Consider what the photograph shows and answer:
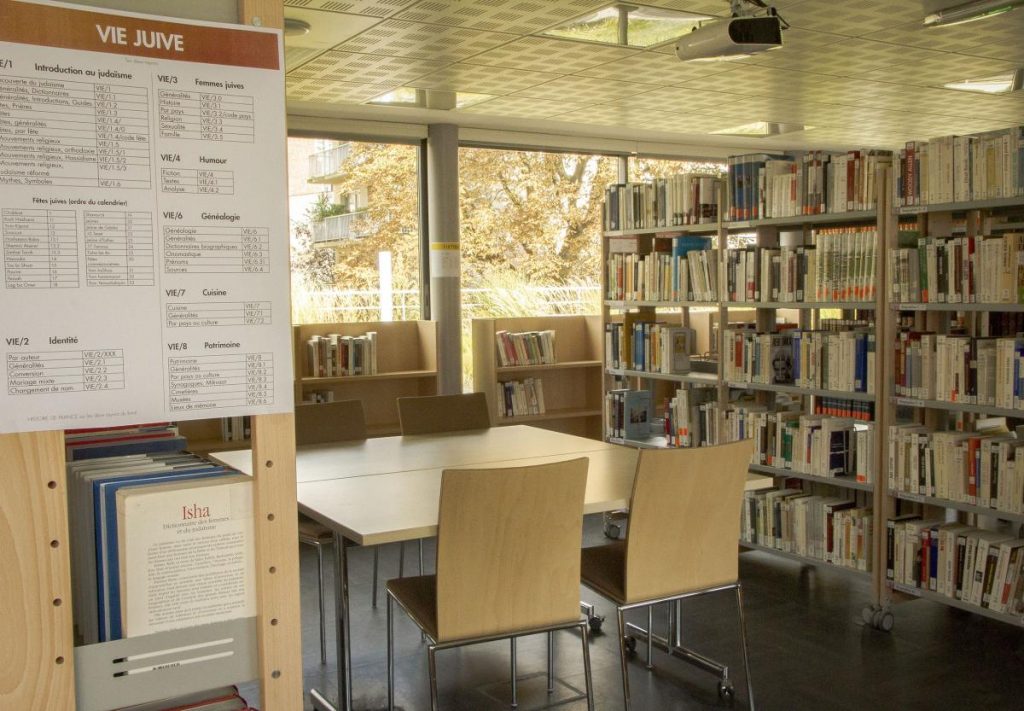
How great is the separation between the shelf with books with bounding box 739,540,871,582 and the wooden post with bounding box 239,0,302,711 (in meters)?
3.65

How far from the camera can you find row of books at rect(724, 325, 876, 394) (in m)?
4.50

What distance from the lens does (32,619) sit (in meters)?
1.23

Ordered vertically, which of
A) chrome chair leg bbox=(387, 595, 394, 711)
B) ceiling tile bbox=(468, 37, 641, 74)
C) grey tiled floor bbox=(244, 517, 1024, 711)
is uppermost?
ceiling tile bbox=(468, 37, 641, 74)

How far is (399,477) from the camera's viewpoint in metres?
3.47

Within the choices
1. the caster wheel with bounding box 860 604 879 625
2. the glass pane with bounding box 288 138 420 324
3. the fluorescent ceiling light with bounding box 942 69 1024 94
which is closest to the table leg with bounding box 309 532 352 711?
the caster wheel with bounding box 860 604 879 625

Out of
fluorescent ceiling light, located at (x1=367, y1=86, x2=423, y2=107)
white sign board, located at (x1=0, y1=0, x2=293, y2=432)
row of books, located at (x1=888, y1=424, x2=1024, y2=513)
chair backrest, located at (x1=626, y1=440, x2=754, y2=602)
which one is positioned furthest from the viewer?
fluorescent ceiling light, located at (x1=367, y1=86, x2=423, y2=107)

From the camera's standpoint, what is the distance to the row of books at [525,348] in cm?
747

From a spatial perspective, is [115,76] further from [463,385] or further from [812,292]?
[463,385]

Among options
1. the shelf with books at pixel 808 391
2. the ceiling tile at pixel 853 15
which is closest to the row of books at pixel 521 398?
the shelf with books at pixel 808 391

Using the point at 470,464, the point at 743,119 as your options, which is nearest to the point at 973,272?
the point at 470,464

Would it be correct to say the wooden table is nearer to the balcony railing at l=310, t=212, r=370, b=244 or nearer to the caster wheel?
the caster wheel

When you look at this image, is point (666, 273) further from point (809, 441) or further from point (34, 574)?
point (34, 574)

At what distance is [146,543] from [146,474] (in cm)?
11

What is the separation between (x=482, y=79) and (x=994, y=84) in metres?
3.56
